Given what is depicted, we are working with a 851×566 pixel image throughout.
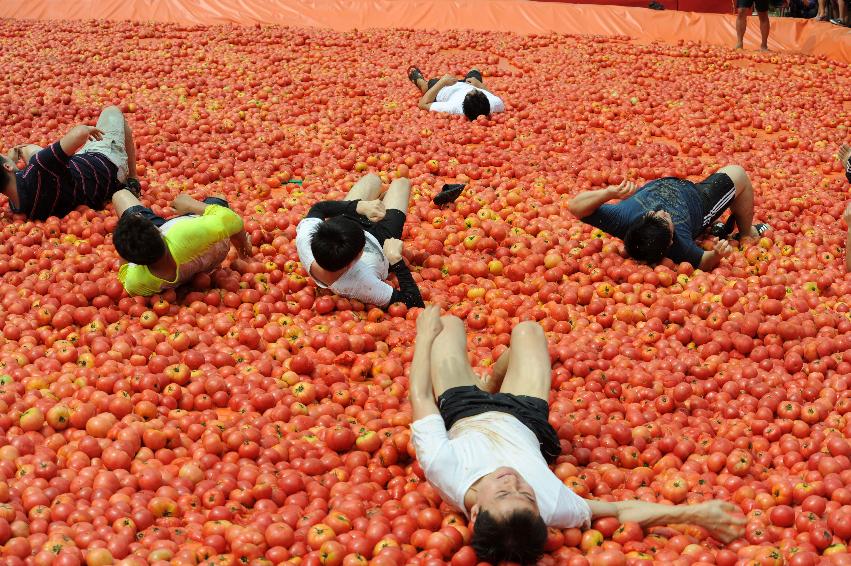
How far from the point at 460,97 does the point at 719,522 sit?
776cm

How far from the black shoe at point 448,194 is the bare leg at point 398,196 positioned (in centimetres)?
42

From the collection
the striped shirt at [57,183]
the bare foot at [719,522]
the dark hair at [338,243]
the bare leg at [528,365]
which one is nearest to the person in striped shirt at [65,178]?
the striped shirt at [57,183]

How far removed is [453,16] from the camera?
51.3 feet

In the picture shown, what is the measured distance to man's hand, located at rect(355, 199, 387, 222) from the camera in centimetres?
689

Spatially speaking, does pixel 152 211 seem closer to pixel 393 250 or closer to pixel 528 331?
pixel 393 250

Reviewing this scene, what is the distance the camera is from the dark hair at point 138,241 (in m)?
5.69

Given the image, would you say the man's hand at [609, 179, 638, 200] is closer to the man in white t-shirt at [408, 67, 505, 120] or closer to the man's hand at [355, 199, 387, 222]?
the man's hand at [355, 199, 387, 222]

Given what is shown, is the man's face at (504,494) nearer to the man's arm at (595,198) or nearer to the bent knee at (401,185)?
the man's arm at (595,198)

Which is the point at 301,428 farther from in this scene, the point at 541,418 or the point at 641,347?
the point at 641,347

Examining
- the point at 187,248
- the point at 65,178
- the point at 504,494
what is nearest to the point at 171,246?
the point at 187,248

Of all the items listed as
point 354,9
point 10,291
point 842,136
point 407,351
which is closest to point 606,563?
point 407,351

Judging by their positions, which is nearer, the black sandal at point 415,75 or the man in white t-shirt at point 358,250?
the man in white t-shirt at point 358,250

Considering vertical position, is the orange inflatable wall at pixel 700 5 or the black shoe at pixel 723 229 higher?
the orange inflatable wall at pixel 700 5

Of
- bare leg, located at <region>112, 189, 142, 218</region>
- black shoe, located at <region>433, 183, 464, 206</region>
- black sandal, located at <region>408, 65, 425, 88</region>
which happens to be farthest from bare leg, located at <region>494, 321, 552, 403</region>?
black sandal, located at <region>408, 65, 425, 88</region>
